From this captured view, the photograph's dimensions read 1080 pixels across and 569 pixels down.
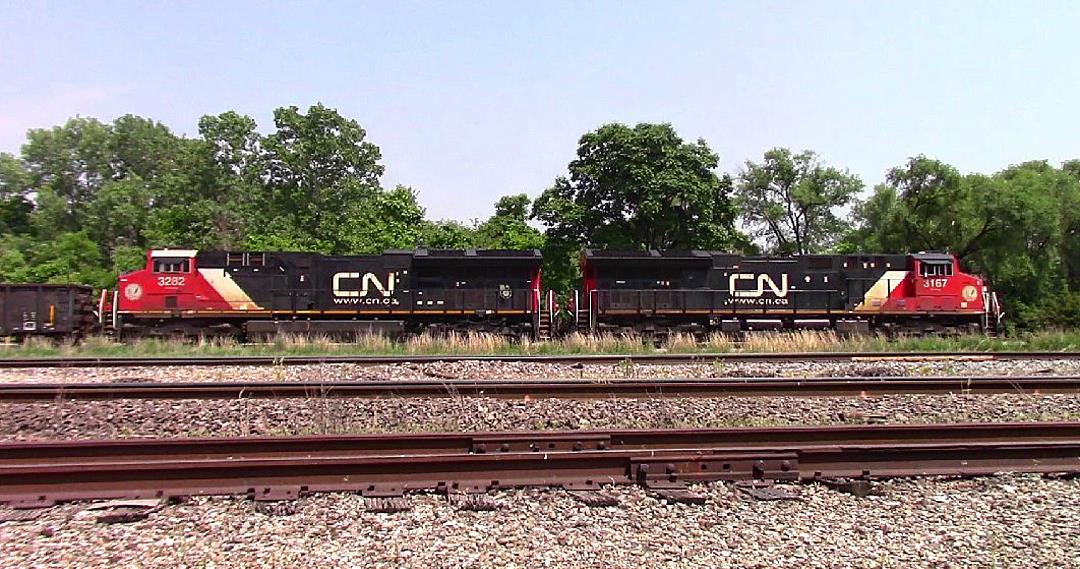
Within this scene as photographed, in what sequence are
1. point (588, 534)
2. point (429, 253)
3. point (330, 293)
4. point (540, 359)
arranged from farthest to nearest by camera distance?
point (429, 253) < point (330, 293) < point (540, 359) < point (588, 534)

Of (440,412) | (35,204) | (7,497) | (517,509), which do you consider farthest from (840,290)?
(35,204)

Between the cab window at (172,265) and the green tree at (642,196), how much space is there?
14649 millimetres

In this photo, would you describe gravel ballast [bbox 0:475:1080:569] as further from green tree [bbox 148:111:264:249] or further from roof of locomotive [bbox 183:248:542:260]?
green tree [bbox 148:111:264:249]

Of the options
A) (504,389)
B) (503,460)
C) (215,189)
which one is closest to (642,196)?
(504,389)

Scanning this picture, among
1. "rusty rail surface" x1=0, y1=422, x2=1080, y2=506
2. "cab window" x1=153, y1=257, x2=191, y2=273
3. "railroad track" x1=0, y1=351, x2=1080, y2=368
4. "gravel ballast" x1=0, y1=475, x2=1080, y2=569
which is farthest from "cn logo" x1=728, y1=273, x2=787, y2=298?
"gravel ballast" x1=0, y1=475, x2=1080, y2=569

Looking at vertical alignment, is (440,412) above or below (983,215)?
below

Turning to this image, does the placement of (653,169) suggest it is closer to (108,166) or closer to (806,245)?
(806,245)

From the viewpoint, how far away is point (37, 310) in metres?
19.3

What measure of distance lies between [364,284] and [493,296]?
143 inches

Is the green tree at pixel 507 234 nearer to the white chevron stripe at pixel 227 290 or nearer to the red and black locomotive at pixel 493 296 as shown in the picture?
the red and black locomotive at pixel 493 296

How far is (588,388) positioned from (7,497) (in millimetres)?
5764

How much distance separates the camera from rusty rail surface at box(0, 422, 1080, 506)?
15.9 feet

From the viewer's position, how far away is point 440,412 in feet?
24.7

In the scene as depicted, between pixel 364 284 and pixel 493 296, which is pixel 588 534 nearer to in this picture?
pixel 493 296
